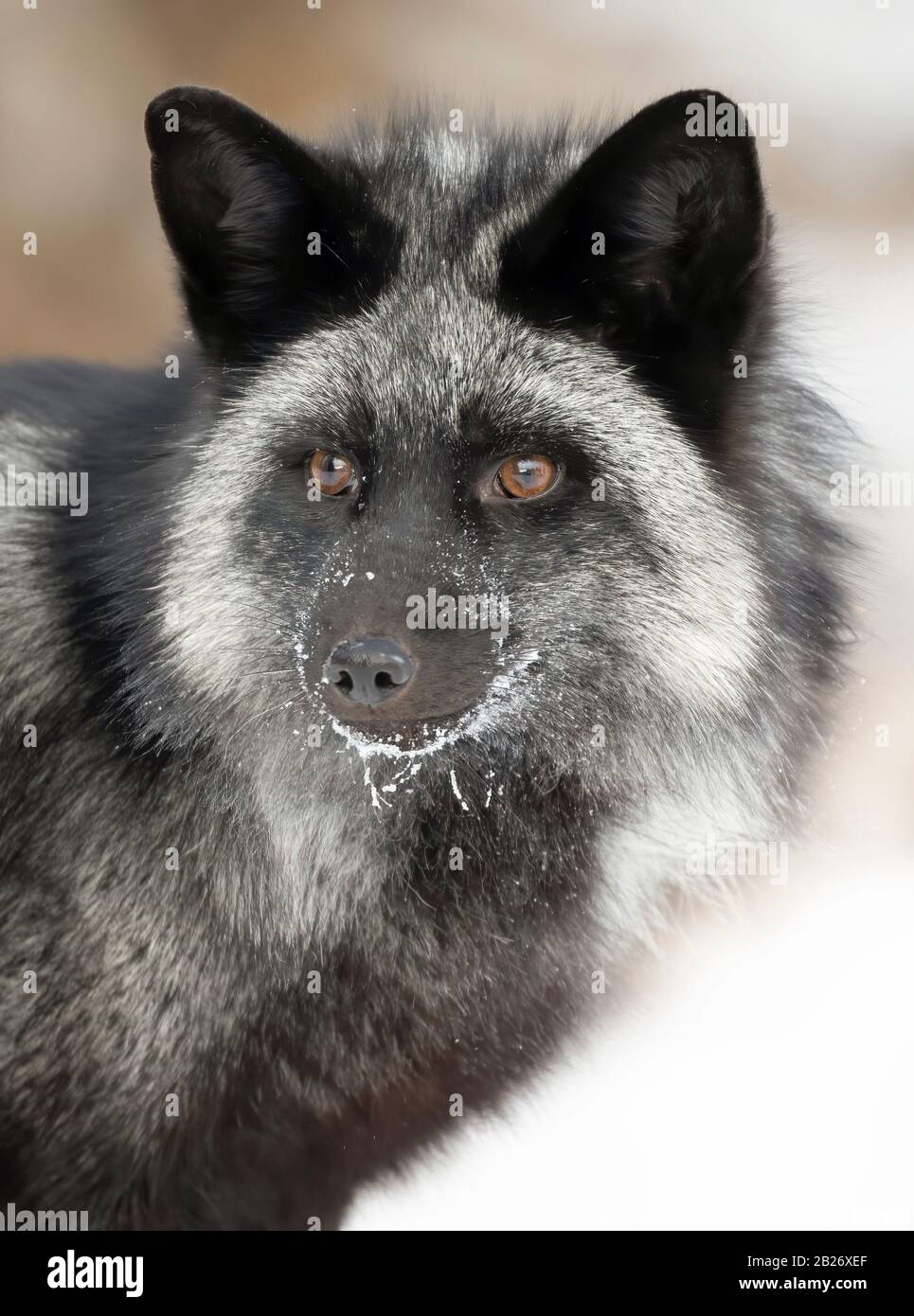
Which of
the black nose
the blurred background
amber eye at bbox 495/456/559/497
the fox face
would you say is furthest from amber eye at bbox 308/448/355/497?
the blurred background

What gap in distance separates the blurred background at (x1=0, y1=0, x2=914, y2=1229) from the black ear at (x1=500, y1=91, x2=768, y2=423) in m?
0.49

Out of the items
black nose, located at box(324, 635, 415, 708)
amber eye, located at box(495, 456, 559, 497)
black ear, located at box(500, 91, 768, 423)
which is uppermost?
black ear, located at box(500, 91, 768, 423)

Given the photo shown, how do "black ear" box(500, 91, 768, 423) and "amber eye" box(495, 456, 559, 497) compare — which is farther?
"amber eye" box(495, 456, 559, 497)

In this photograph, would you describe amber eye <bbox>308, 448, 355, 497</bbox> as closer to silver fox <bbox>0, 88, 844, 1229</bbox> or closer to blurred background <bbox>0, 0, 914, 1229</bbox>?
silver fox <bbox>0, 88, 844, 1229</bbox>

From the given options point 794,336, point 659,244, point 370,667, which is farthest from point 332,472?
point 794,336

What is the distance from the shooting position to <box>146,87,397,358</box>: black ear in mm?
2477

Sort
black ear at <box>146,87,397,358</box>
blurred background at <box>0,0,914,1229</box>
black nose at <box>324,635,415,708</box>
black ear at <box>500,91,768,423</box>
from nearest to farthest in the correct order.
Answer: black nose at <box>324,635,415,708</box>
black ear at <box>500,91,768,423</box>
black ear at <box>146,87,397,358</box>
blurred background at <box>0,0,914,1229</box>

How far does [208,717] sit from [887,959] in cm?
345

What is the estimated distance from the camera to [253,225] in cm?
262

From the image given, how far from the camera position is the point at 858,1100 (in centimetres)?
414

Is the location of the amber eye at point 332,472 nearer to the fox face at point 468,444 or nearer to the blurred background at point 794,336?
the fox face at point 468,444

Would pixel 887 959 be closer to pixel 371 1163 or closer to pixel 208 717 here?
pixel 371 1163

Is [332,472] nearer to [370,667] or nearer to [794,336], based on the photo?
[370,667]
